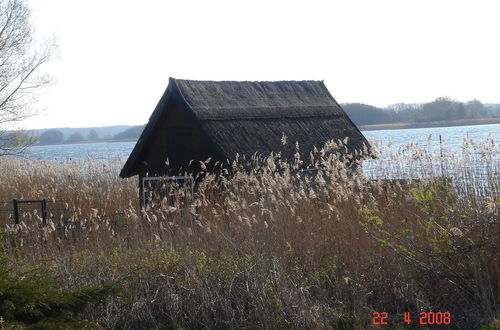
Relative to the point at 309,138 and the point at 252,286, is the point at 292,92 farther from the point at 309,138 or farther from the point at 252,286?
the point at 252,286

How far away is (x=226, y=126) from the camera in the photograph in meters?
14.7

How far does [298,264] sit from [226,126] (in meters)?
5.62

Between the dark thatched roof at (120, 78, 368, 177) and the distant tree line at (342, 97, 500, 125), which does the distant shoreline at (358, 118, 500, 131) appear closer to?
the distant tree line at (342, 97, 500, 125)

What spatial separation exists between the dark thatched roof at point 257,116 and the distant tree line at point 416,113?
38.9 m

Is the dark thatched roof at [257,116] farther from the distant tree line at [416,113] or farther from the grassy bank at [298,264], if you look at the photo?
the distant tree line at [416,113]

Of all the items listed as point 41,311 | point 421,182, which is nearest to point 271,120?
point 421,182

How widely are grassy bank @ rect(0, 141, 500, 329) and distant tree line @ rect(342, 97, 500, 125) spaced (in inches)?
1808

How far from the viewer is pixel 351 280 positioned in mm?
8898

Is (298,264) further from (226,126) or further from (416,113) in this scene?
(416,113)

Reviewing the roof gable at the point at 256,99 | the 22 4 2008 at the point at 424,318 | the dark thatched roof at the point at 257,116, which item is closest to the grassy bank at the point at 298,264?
the 22 4 2008 at the point at 424,318

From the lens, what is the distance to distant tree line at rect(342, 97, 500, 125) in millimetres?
56938

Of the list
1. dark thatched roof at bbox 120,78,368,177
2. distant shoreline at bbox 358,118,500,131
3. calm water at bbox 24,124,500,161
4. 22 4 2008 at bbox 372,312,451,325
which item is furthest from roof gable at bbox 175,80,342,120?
distant shoreline at bbox 358,118,500,131

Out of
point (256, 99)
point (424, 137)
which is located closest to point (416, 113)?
point (424, 137)

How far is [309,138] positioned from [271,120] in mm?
859
